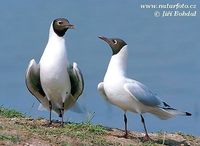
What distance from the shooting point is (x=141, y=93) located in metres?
10.0

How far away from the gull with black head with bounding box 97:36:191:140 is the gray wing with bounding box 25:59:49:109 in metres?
1.17

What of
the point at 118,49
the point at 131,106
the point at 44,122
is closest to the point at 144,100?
the point at 131,106

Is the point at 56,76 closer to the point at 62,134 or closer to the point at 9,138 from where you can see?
the point at 62,134

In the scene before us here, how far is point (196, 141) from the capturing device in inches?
448

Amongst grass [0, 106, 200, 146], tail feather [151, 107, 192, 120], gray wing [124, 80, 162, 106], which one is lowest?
grass [0, 106, 200, 146]

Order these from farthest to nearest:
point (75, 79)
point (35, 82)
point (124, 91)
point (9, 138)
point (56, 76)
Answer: point (35, 82) → point (75, 79) → point (56, 76) → point (124, 91) → point (9, 138)

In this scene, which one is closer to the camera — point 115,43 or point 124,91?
point 124,91

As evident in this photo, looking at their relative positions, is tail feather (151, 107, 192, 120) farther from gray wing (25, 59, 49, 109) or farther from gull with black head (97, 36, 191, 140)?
gray wing (25, 59, 49, 109)

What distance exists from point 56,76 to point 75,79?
1.58ft

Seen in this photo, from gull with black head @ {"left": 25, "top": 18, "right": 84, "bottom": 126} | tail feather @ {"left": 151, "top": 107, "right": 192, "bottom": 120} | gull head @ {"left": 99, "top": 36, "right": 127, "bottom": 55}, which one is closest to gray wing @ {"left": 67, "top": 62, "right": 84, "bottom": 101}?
gull with black head @ {"left": 25, "top": 18, "right": 84, "bottom": 126}

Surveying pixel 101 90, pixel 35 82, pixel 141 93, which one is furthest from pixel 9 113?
pixel 141 93

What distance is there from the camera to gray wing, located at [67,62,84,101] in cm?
1066

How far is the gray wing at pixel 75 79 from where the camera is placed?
1066 centimetres

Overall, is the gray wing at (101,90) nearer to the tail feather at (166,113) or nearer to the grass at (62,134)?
the grass at (62,134)
